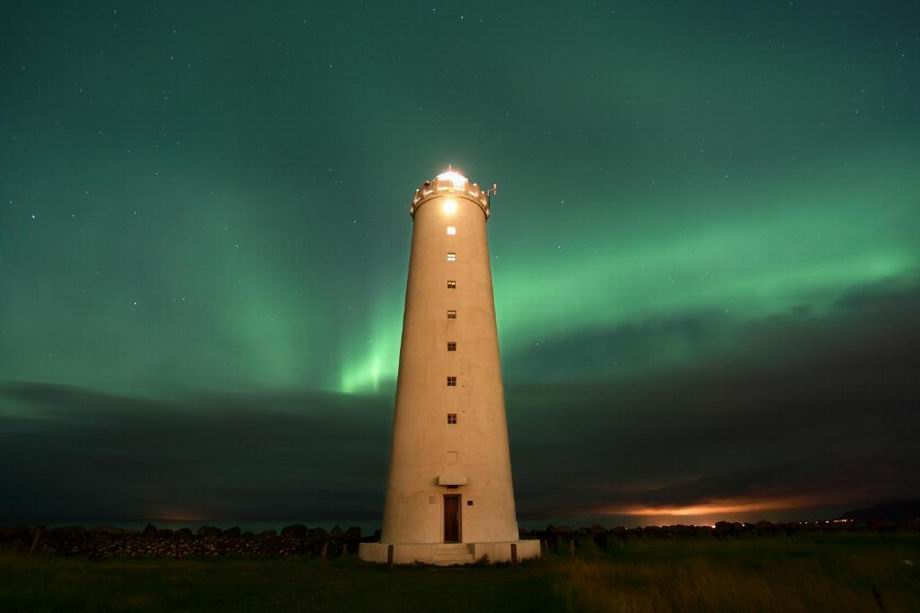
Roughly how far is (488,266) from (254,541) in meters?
19.4

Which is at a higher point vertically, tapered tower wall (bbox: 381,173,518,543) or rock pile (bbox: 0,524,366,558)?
tapered tower wall (bbox: 381,173,518,543)

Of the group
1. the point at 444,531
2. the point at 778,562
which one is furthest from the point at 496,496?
the point at 778,562

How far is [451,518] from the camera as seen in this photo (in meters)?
25.8

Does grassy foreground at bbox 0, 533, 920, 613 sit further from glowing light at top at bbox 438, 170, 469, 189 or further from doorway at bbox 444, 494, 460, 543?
glowing light at top at bbox 438, 170, 469, 189

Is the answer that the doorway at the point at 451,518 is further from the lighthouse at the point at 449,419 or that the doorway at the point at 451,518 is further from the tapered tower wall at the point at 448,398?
the tapered tower wall at the point at 448,398

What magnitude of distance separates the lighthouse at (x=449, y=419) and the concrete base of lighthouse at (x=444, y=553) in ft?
0.13

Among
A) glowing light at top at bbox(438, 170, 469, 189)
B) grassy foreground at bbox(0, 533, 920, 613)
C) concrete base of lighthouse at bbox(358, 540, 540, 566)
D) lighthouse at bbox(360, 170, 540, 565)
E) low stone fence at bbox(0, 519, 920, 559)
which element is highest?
glowing light at top at bbox(438, 170, 469, 189)

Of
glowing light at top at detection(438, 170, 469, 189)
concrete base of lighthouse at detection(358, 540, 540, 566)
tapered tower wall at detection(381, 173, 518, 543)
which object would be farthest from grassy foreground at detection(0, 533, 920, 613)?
glowing light at top at detection(438, 170, 469, 189)

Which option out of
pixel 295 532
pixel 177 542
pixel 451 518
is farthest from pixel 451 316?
pixel 177 542

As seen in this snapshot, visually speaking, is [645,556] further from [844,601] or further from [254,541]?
[254,541]

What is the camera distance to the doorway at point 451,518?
25.6 meters

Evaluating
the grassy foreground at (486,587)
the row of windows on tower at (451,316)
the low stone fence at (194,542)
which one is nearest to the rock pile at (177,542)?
the low stone fence at (194,542)

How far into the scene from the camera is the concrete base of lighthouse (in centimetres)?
2311

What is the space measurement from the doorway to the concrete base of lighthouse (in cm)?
173
